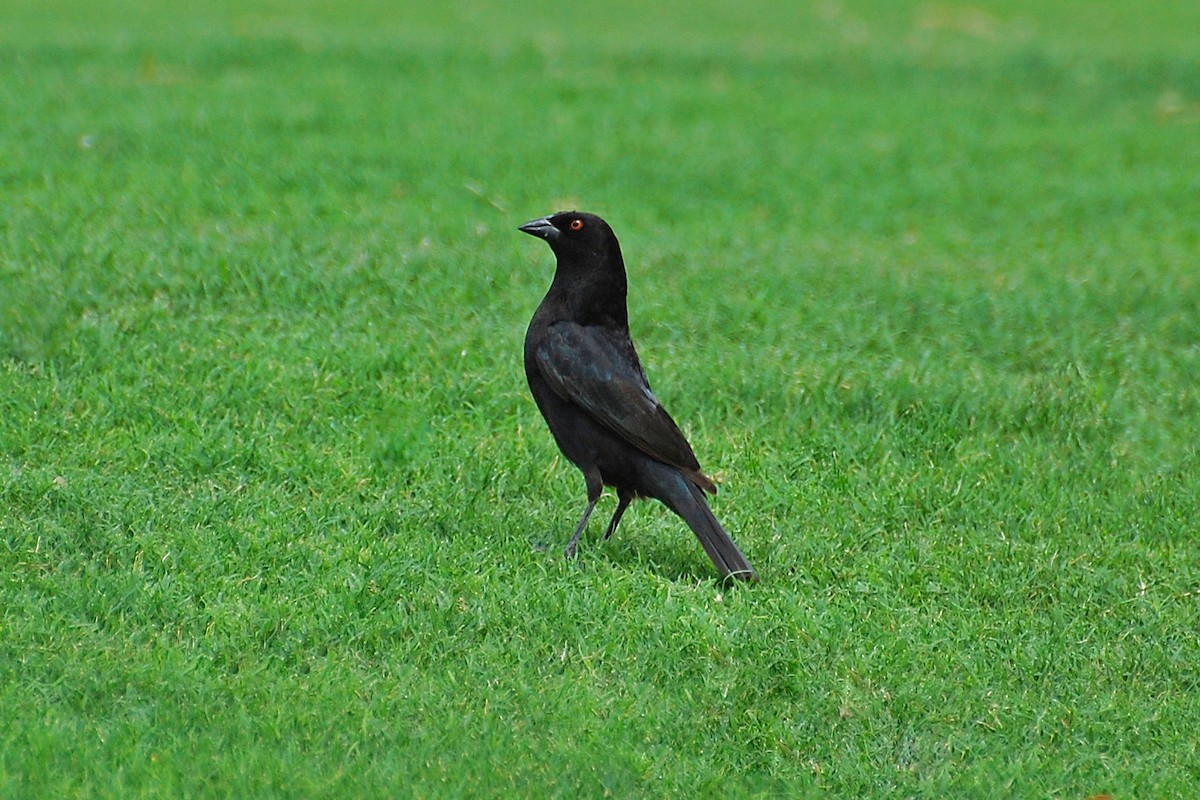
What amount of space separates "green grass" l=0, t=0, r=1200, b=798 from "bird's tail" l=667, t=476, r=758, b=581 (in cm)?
14

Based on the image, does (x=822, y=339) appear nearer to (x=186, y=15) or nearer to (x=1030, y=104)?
(x=1030, y=104)

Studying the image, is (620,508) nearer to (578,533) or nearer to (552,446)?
(578,533)

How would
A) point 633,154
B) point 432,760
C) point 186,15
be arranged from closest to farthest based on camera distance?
point 432,760 < point 633,154 < point 186,15

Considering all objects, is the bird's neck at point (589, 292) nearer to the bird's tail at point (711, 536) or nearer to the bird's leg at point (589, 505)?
the bird's leg at point (589, 505)

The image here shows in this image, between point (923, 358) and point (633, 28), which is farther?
point (633, 28)

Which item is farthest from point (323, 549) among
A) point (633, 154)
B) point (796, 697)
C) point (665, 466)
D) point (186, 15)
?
point (186, 15)

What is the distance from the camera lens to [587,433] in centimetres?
596

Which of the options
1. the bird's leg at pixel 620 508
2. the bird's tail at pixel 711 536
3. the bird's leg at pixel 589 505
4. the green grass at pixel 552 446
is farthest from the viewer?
the bird's leg at pixel 620 508

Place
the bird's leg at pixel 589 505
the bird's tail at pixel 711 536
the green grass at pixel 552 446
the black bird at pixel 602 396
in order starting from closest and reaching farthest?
the green grass at pixel 552 446
the bird's tail at pixel 711 536
the black bird at pixel 602 396
the bird's leg at pixel 589 505

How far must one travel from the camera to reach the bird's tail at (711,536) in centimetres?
Answer: 569

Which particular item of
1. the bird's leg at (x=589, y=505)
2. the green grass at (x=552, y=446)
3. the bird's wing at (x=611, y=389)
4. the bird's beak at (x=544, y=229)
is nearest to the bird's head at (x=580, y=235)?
the bird's beak at (x=544, y=229)

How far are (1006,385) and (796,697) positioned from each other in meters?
3.27

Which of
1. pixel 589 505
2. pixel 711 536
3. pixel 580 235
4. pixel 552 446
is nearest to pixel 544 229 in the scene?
pixel 580 235

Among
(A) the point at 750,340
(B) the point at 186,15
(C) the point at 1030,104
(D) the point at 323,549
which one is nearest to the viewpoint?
(D) the point at 323,549
